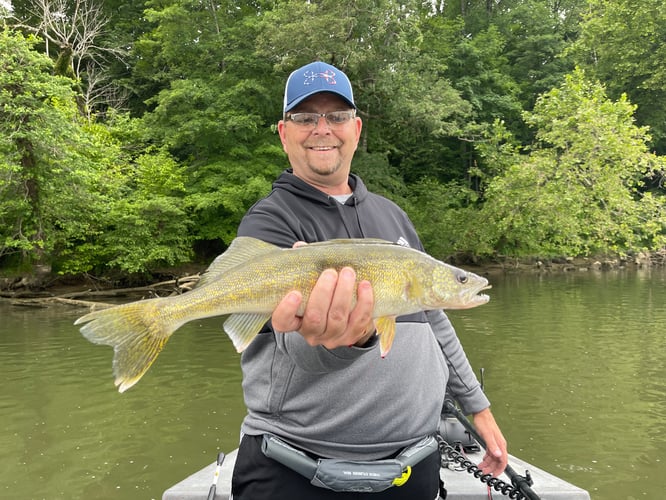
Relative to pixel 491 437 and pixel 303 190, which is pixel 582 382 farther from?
pixel 303 190

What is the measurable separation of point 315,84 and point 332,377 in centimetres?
147

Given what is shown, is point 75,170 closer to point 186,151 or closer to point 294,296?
point 186,151

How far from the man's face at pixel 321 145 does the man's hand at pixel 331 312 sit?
0.70m

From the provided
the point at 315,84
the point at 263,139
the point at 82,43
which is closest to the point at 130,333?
the point at 315,84

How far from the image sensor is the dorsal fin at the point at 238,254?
225 centimetres

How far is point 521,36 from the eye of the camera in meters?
40.1

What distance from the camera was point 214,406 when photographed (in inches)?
336

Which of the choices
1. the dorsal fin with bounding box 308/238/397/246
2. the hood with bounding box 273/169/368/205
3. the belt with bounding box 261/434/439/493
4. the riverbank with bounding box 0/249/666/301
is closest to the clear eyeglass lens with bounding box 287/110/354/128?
the hood with bounding box 273/169/368/205

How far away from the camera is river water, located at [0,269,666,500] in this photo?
621cm

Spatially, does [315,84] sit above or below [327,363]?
above

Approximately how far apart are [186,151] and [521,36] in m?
28.8

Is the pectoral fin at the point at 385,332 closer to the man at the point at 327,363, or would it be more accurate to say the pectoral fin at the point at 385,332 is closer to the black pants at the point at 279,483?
the man at the point at 327,363

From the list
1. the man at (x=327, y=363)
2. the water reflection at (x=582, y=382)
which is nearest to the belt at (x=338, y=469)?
the man at (x=327, y=363)

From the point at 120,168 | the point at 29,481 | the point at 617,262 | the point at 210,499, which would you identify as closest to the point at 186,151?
the point at 120,168
